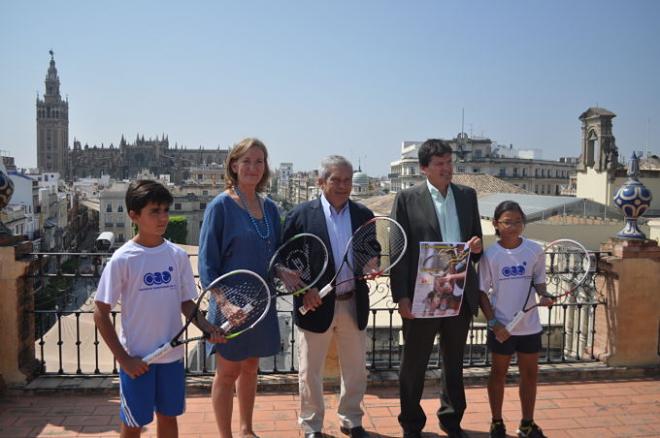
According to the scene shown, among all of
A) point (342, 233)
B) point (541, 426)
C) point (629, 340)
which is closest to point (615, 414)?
point (541, 426)

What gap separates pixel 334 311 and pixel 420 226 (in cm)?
79

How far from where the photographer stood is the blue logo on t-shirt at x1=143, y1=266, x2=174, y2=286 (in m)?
2.77

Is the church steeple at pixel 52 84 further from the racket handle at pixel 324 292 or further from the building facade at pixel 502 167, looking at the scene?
the racket handle at pixel 324 292

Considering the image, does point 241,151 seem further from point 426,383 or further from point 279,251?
point 426,383

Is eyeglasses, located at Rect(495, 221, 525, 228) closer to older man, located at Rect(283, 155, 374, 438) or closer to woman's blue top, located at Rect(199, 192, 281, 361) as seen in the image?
older man, located at Rect(283, 155, 374, 438)

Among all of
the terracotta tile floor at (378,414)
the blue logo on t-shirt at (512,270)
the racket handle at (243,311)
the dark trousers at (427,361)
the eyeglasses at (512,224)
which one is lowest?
the terracotta tile floor at (378,414)

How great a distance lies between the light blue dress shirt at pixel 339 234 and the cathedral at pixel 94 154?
4816 inches

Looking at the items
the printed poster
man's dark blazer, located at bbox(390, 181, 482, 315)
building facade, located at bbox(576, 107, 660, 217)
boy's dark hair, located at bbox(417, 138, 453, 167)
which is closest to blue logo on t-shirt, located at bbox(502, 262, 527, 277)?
man's dark blazer, located at bbox(390, 181, 482, 315)

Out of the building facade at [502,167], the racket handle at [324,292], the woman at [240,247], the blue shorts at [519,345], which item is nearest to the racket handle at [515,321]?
the blue shorts at [519,345]

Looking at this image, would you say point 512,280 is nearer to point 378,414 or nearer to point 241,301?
point 378,414

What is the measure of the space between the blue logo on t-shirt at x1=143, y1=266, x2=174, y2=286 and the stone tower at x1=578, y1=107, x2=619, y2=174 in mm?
34873

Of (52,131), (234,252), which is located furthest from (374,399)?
(52,131)

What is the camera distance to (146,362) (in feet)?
8.84

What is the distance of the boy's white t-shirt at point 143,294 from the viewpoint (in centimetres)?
271
